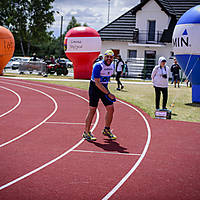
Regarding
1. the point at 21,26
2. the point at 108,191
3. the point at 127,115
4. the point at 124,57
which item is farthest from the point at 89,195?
the point at 21,26

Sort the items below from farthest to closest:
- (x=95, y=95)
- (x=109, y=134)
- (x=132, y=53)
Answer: (x=132, y=53) → (x=109, y=134) → (x=95, y=95)

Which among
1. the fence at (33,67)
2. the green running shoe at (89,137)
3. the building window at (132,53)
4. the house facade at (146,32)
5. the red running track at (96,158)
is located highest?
the house facade at (146,32)

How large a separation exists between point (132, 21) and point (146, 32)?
267cm

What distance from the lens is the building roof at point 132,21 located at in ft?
124

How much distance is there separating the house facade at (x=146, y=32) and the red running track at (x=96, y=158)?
85.8ft

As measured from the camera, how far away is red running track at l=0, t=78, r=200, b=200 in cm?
537

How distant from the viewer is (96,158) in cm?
705

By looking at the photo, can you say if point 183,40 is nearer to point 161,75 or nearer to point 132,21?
point 161,75

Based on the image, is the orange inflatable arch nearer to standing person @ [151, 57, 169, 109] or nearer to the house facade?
the house facade

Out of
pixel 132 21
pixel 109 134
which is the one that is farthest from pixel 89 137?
pixel 132 21

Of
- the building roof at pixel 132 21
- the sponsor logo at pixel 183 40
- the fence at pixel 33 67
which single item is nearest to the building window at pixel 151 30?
the building roof at pixel 132 21

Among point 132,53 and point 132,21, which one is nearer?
point 132,53

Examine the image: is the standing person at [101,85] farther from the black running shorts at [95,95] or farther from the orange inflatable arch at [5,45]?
the orange inflatable arch at [5,45]

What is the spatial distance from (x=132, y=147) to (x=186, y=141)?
160 centimetres
